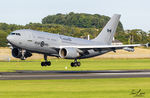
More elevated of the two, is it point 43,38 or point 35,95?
point 43,38

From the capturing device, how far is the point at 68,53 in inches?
2180

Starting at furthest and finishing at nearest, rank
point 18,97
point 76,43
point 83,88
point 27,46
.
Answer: point 76,43 → point 27,46 → point 83,88 → point 18,97

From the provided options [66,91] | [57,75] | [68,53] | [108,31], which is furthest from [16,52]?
[66,91]

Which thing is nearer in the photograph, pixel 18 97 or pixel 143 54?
pixel 18 97

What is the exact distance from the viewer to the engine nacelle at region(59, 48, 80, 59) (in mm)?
55406

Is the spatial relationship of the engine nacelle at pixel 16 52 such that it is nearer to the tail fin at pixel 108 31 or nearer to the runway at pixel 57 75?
the runway at pixel 57 75

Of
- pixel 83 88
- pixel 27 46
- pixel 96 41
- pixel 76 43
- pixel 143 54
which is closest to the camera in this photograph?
pixel 83 88

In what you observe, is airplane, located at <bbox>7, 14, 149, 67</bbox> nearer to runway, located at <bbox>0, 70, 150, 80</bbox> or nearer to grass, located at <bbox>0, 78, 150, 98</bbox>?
runway, located at <bbox>0, 70, 150, 80</bbox>

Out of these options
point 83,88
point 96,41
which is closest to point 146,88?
point 83,88

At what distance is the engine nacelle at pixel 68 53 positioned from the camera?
5541 centimetres

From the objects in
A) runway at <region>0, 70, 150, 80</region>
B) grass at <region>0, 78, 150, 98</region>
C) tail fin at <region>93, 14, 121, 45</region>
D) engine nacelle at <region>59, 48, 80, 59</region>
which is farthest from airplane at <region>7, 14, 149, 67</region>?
grass at <region>0, 78, 150, 98</region>

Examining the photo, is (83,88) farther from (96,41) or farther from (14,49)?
(96,41)

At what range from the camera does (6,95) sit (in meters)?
28.4

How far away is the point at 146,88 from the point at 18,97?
11.3 meters
